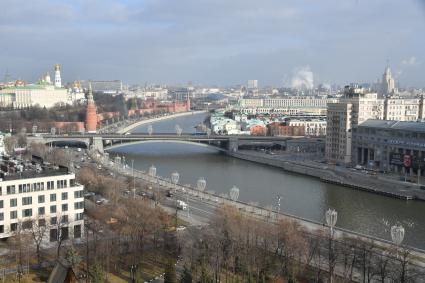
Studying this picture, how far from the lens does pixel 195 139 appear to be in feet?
56.4

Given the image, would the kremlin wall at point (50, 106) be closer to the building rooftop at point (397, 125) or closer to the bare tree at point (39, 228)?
the building rooftop at point (397, 125)

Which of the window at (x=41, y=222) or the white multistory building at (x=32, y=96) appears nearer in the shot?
the window at (x=41, y=222)

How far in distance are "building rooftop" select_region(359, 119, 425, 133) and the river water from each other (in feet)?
6.82

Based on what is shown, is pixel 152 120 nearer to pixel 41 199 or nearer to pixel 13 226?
pixel 41 199

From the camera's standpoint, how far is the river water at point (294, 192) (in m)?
8.32

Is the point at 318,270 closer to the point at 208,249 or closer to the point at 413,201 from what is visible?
the point at 208,249

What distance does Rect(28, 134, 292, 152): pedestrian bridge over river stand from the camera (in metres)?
16.8

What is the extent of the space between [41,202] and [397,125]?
848 centimetres

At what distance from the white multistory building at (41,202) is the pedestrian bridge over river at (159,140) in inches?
369

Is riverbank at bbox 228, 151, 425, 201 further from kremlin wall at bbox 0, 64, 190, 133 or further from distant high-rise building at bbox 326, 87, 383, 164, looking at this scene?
kremlin wall at bbox 0, 64, 190, 133

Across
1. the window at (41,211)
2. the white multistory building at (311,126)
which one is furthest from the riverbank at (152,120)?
the window at (41,211)

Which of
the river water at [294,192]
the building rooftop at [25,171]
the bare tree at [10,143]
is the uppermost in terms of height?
the building rooftop at [25,171]

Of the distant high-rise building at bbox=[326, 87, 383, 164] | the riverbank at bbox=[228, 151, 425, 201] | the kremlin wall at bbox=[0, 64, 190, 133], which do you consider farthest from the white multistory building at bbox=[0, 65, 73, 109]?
the distant high-rise building at bbox=[326, 87, 383, 164]

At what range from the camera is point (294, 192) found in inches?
422
